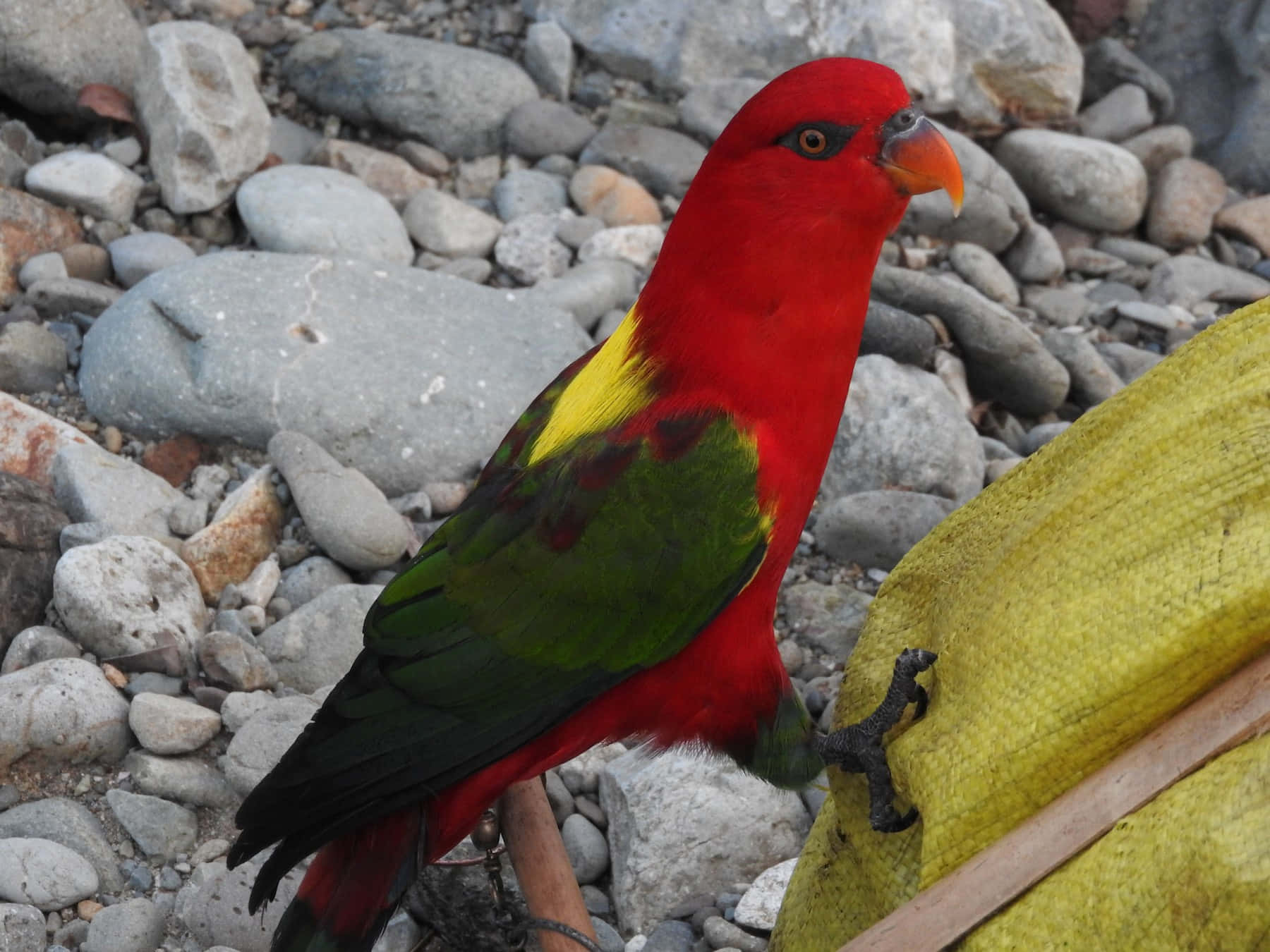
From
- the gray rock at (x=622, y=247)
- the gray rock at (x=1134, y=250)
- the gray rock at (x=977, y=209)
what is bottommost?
the gray rock at (x=622, y=247)

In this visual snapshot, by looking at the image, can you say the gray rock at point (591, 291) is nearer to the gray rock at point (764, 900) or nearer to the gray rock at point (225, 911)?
the gray rock at point (764, 900)

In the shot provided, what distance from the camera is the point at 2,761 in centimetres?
249

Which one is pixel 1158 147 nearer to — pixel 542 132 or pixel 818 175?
pixel 542 132

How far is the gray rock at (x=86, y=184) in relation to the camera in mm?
3852

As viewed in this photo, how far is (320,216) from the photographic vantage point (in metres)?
3.87

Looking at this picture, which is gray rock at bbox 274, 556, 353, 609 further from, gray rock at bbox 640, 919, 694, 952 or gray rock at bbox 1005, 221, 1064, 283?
gray rock at bbox 1005, 221, 1064, 283

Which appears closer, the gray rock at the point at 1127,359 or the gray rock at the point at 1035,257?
the gray rock at the point at 1127,359

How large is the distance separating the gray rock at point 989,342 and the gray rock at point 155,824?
7.11 feet

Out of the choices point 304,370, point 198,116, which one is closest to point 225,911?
point 304,370

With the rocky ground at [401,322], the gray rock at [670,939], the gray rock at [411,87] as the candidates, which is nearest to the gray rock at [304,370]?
the rocky ground at [401,322]

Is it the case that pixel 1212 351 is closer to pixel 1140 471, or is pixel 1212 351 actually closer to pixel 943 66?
pixel 1140 471

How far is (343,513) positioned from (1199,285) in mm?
2706

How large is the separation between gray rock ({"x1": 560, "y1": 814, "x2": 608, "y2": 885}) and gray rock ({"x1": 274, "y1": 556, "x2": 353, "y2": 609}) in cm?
76

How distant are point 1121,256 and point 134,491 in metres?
3.05
